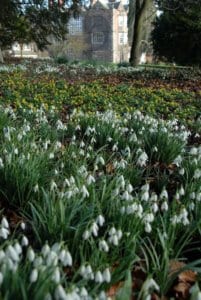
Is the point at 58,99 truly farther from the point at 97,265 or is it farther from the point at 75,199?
the point at 97,265

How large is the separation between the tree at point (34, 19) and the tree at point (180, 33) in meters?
6.70

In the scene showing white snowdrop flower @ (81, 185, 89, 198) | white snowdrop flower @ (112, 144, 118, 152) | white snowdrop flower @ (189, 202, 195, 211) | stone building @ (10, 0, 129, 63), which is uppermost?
white snowdrop flower @ (81, 185, 89, 198)

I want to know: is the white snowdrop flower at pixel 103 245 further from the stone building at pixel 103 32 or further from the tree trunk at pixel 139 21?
the stone building at pixel 103 32

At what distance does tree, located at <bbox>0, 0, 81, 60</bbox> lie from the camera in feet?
84.5

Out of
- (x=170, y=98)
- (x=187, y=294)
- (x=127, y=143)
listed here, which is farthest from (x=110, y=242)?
(x=170, y=98)

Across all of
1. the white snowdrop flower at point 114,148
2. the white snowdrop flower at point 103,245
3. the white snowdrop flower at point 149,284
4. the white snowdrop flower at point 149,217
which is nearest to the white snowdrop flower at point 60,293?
the white snowdrop flower at point 149,284

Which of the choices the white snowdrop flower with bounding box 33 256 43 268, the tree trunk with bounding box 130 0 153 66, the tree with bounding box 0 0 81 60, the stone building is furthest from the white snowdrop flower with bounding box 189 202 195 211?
the stone building

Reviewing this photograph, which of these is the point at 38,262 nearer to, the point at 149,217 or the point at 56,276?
the point at 56,276

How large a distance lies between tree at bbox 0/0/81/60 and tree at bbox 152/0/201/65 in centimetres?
670

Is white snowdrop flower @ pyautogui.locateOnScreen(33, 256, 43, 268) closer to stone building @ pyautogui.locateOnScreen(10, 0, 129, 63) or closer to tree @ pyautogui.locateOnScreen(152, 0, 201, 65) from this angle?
tree @ pyautogui.locateOnScreen(152, 0, 201, 65)

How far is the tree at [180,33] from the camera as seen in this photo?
1964 cm

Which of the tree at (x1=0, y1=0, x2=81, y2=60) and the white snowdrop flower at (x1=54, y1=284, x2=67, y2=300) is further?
the tree at (x1=0, y1=0, x2=81, y2=60)

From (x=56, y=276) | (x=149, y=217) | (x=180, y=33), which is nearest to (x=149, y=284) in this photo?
(x=56, y=276)

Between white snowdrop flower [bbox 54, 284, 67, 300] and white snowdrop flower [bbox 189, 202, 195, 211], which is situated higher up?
white snowdrop flower [bbox 54, 284, 67, 300]
